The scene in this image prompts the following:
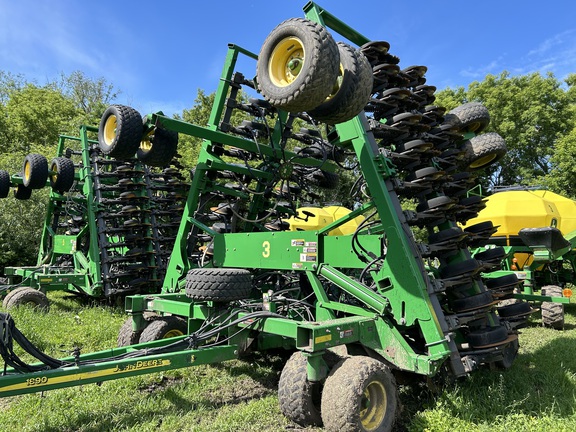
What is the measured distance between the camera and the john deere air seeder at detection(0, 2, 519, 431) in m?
3.62

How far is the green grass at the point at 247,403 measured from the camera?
12.5ft

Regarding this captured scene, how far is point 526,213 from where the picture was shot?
408 inches

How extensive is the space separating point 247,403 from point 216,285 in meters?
1.16

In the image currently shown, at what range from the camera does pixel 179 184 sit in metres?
9.84

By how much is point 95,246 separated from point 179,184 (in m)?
2.13

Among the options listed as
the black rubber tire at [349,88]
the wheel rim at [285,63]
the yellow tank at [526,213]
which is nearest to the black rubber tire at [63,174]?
the wheel rim at [285,63]

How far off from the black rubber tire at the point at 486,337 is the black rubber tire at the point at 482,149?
198 cm

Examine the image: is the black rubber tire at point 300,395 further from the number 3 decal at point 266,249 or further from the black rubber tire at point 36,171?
the black rubber tire at point 36,171

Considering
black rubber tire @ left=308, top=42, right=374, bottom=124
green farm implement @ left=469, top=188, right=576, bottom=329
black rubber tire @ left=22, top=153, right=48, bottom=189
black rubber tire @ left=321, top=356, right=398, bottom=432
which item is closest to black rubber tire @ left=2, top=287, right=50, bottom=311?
black rubber tire @ left=22, top=153, right=48, bottom=189

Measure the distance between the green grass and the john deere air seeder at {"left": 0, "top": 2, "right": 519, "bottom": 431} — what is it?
30cm

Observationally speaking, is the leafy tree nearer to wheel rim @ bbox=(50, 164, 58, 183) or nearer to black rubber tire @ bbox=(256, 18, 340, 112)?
wheel rim @ bbox=(50, 164, 58, 183)

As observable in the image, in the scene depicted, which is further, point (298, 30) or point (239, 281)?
point (239, 281)

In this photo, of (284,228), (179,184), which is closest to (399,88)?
(284,228)

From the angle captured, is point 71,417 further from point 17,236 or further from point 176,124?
point 17,236
